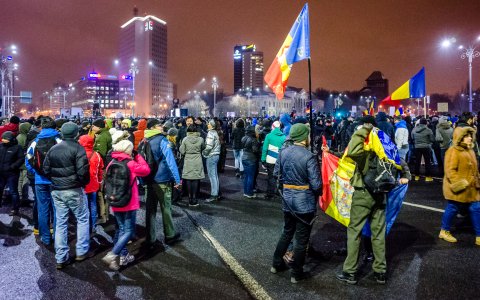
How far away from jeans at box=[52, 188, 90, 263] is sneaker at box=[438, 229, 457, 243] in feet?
19.2

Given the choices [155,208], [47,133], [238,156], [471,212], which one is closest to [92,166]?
[47,133]

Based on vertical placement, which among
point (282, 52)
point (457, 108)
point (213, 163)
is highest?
point (457, 108)

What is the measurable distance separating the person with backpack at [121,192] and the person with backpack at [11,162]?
14.1 feet

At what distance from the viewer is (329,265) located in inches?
220

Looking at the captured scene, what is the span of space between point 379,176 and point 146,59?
163 metres

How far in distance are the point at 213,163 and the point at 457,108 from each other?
323 feet

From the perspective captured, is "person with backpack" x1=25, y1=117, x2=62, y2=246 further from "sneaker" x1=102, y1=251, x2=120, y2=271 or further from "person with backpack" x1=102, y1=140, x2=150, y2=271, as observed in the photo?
"sneaker" x1=102, y1=251, x2=120, y2=271

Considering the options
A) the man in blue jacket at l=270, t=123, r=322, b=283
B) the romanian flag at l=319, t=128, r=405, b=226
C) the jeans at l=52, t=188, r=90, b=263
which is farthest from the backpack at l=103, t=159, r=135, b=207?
the romanian flag at l=319, t=128, r=405, b=226

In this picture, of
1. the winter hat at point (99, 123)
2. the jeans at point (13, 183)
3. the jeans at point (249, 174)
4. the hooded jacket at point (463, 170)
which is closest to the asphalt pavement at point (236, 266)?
the jeans at point (13, 183)

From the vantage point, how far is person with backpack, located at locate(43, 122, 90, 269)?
560 centimetres

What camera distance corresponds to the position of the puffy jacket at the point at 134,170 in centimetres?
550

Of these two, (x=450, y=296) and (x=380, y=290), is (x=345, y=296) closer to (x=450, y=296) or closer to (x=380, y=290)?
(x=380, y=290)

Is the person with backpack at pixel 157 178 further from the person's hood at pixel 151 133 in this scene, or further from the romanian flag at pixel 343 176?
the romanian flag at pixel 343 176

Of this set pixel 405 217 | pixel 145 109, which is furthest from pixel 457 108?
pixel 145 109
